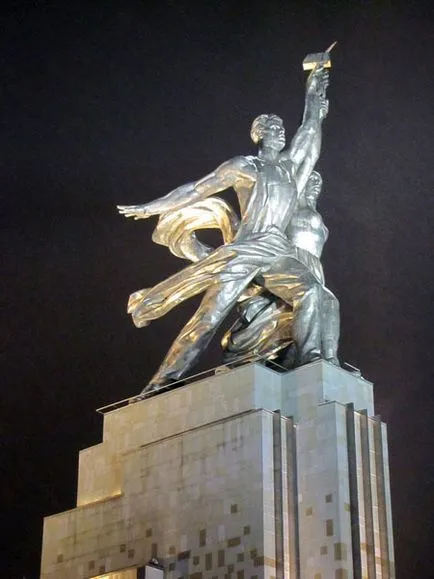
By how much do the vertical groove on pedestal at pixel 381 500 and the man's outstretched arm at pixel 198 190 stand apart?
20.4 ft

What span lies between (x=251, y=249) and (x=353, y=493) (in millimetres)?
5720

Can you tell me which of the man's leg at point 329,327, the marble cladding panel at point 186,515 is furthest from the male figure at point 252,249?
the marble cladding panel at point 186,515

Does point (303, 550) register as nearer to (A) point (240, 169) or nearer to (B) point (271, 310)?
(B) point (271, 310)

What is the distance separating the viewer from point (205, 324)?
84.9ft

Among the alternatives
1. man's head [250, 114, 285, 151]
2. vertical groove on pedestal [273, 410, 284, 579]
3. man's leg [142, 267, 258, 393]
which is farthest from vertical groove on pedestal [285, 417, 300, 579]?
man's head [250, 114, 285, 151]

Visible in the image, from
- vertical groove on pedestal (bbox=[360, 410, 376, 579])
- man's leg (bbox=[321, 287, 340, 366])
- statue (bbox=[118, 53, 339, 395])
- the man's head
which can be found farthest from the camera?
the man's head

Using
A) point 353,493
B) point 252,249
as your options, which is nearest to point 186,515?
point 353,493

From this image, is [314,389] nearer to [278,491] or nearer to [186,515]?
[278,491]

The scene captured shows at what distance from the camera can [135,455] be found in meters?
25.1

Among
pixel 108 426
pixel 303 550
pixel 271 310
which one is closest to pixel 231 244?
pixel 271 310

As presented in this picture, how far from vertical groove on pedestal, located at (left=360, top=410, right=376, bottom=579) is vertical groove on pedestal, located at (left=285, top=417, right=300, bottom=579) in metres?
1.22

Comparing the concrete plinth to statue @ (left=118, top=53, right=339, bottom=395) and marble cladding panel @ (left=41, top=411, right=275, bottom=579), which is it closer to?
marble cladding panel @ (left=41, top=411, right=275, bottom=579)

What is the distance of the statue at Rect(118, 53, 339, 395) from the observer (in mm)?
25812

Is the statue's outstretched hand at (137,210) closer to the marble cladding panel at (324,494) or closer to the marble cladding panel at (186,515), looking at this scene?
the marble cladding panel at (186,515)
